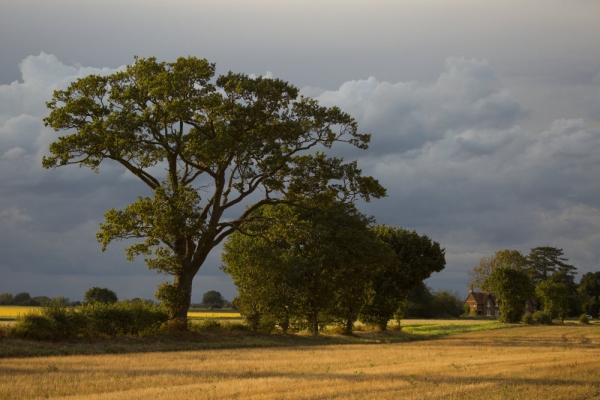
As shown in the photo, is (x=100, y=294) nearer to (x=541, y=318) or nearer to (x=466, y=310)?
(x=541, y=318)

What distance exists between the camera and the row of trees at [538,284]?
83.9 meters

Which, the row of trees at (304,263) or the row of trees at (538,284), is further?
the row of trees at (538,284)

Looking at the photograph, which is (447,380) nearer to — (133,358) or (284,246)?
(133,358)

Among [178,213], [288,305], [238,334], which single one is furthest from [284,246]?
[178,213]

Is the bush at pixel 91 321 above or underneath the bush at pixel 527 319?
above

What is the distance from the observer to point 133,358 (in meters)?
23.3

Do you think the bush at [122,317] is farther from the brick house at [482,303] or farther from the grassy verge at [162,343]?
the brick house at [482,303]

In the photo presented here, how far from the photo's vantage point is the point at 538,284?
3885 inches

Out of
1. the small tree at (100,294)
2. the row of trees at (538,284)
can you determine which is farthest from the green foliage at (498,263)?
the small tree at (100,294)

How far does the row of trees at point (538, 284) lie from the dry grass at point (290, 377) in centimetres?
6172

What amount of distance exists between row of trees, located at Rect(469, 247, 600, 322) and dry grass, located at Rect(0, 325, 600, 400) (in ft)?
202

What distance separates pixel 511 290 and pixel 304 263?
51.3 metres

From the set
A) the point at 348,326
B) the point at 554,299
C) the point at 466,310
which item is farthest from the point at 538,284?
the point at 348,326

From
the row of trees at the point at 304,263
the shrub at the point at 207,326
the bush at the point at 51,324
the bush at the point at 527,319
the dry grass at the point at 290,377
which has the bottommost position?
the bush at the point at 527,319
